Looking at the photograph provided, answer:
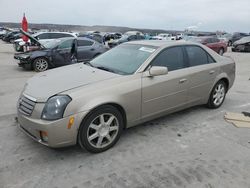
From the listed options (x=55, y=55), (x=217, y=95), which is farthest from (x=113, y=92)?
(x=55, y=55)

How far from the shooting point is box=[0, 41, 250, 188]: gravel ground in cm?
275

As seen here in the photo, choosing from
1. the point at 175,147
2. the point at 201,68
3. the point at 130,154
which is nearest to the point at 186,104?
the point at 201,68

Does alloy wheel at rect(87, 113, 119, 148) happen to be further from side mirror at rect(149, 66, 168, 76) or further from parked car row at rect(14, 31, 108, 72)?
parked car row at rect(14, 31, 108, 72)

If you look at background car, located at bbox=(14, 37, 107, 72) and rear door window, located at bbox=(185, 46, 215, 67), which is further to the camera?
background car, located at bbox=(14, 37, 107, 72)

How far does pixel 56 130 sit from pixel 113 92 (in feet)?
2.95

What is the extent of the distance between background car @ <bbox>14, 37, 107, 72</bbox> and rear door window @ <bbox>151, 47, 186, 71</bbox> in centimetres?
656

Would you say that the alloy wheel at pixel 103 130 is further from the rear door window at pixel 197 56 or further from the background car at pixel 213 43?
the background car at pixel 213 43

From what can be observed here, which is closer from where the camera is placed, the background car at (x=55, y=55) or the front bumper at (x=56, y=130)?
the front bumper at (x=56, y=130)

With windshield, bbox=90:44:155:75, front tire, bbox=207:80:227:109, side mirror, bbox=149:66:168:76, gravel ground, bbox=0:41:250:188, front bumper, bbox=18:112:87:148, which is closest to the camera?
gravel ground, bbox=0:41:250:188

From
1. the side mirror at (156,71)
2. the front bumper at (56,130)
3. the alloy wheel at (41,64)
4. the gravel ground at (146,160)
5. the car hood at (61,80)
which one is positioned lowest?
the gravel ground at (146,160)

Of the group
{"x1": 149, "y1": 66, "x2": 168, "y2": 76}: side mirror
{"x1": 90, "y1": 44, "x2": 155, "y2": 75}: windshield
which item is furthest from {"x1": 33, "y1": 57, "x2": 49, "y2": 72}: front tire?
{"x1": 149, "y1": 66, "x2": 168, "y2": 76}: side mirror

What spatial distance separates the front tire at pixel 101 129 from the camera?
10.3ft

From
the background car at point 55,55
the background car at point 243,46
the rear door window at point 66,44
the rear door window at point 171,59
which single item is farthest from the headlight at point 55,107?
the background car at point 243,46

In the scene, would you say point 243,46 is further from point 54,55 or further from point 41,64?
point 41,64
